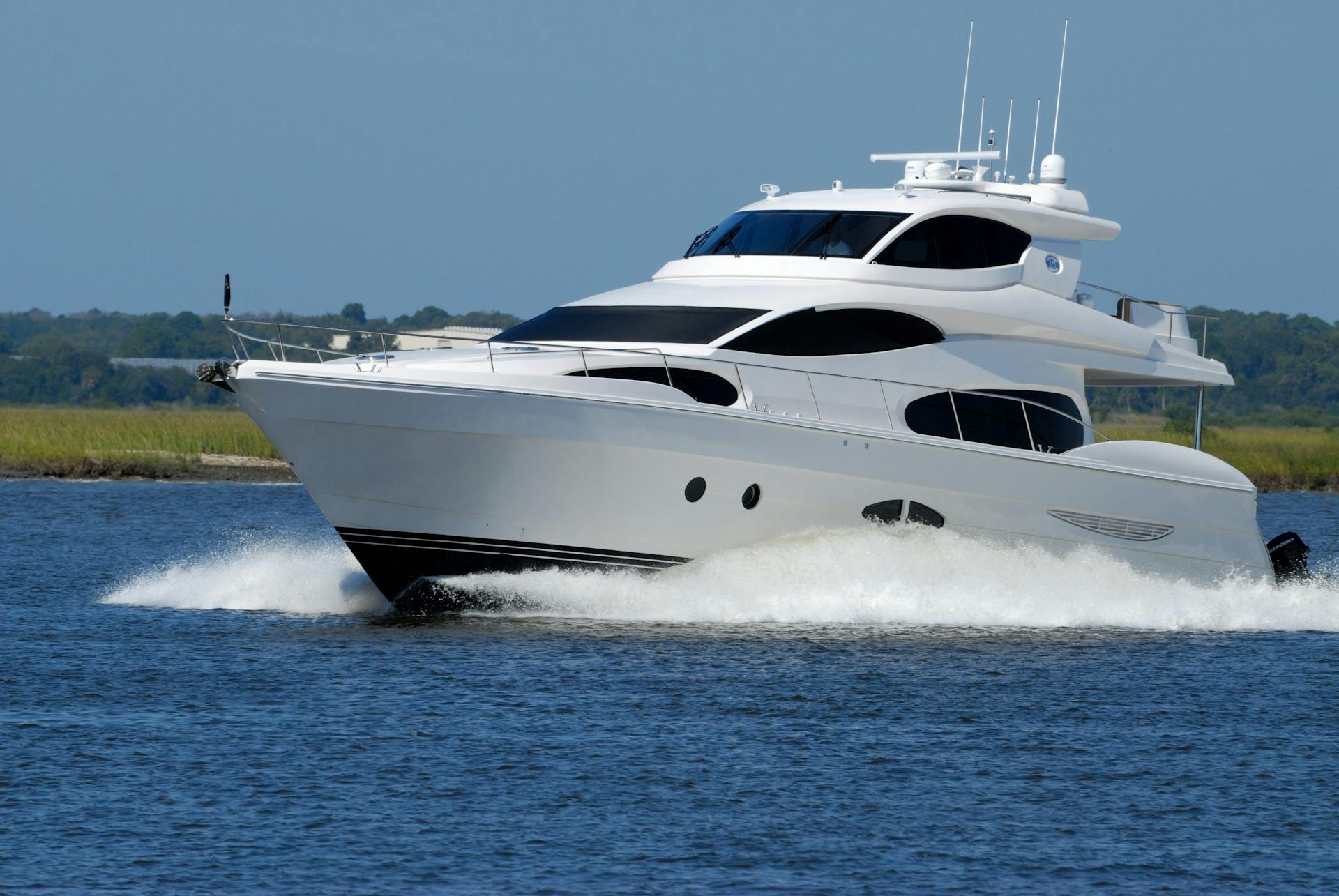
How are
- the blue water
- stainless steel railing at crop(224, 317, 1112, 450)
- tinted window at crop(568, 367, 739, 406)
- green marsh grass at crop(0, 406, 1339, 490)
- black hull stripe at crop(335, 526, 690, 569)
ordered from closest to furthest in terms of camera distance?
the blue water → black hull stripe at crop(335, 526, 690, 569) → stainless steel railing at crop(224, 317, 1112, 450) → tinted window at crop(568, 367, 739, 406) → green marsh grass at crop(0, 406, 1339, 490)

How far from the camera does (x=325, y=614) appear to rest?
574 inches

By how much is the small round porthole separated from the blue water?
613mm

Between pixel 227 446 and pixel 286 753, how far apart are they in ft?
88.9

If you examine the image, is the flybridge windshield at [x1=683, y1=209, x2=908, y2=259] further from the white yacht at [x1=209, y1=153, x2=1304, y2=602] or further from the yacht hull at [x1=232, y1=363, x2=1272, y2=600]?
the yacht hull at [x1=232, y1=363, x2=1272, y2=600]

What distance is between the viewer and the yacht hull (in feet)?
43.0

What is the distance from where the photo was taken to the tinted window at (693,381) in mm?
14094

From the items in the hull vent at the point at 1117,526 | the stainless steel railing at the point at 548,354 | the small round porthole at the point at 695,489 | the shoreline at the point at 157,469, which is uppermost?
the stainless steel railing at the point at 548,354

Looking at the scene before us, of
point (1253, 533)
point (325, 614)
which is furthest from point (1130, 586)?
point (325, 614)

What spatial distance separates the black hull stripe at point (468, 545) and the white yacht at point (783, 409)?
0.02 meters

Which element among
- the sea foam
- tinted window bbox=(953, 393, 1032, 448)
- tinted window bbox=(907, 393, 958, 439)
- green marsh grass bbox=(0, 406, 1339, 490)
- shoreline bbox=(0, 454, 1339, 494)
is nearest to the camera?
the sea foam

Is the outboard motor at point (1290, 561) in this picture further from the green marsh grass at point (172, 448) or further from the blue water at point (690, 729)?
the green marsh grass at point (172, 448)

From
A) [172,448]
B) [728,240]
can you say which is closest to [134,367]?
[172,448]

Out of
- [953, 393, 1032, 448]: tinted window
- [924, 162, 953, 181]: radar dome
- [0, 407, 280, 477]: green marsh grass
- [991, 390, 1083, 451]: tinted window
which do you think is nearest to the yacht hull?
[953, 393, 1032, 448]: tinted window

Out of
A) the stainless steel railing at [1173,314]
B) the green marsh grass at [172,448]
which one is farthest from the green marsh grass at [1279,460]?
the stainless steel railing at [1173,314]
